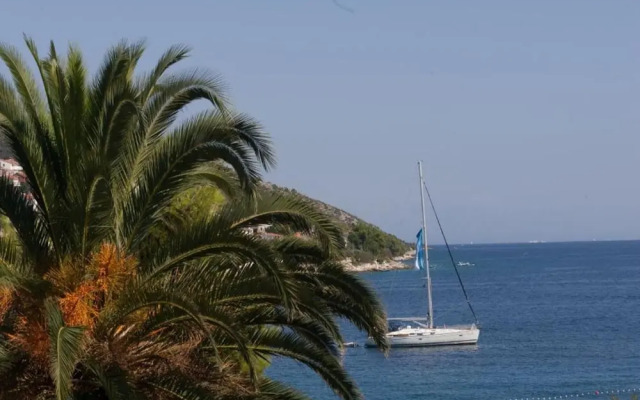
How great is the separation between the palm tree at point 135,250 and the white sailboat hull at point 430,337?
4038cm

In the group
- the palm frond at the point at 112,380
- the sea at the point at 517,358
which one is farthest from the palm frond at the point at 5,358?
the sea at the point at 517,358

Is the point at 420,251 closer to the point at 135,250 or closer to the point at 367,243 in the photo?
the point at 135,250

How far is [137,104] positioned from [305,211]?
185cm

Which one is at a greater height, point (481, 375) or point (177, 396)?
point (177, 396)

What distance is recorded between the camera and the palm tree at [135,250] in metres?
8.61

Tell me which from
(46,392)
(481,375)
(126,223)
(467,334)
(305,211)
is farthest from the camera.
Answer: (467,334)

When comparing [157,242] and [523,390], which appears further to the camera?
[523,390]

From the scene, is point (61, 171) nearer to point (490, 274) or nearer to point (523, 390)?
point (523, 390)

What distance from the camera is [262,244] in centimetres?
873

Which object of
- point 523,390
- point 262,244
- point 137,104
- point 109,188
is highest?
point 137,104

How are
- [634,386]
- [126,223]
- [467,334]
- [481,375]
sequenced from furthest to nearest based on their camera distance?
[467,334] < [481,375] < [634,386] < [126,223]

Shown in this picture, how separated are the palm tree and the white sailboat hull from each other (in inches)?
1590

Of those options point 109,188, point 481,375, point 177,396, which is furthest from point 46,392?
point 481,375

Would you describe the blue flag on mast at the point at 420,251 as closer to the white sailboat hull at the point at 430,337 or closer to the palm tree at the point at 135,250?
the white sailboat hull at the point at 430,337
